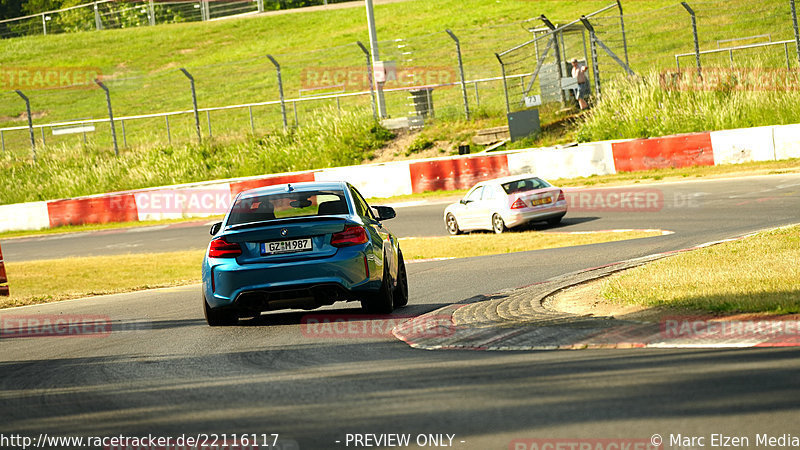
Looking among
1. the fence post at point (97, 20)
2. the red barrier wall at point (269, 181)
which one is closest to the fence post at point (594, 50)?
the red barrier wall at point (269, 181)

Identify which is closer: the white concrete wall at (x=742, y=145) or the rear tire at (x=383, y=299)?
the rear tire at (x=383, y=299)

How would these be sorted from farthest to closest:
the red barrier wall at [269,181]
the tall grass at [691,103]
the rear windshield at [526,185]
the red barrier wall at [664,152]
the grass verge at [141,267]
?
the red barrier wall at [269,181] < the tall grass at [691,103] < the red barrier wall at [664,152] < the rear windshield at [526,185] < the grass verge at [141,267]

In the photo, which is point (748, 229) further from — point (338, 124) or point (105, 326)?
point (338, 124)

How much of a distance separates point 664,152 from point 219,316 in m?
17.2

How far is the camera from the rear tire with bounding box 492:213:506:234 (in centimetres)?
2158

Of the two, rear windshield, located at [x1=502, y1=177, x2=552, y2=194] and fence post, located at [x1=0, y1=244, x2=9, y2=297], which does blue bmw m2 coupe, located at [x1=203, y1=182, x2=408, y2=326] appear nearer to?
fence post, located at [x1=0, y1=244, x2=9, y2=297]

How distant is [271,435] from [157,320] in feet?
23.0

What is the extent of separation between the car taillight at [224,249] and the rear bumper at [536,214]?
38.6 feet

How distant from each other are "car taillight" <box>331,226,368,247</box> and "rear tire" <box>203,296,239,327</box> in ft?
4.10

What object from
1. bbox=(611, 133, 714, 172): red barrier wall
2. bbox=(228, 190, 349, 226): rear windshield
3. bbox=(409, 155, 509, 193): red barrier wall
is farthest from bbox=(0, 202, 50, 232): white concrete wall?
bbox=(228, 190, 349, 226): rear windshield

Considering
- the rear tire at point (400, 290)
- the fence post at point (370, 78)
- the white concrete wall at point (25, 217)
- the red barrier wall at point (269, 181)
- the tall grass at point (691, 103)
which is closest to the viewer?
the rear tire at point (400, 290)

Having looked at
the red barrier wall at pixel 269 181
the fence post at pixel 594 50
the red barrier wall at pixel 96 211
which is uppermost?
the fence post at pixel 594 50

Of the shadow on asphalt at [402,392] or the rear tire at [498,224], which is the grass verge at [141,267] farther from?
the shadow on asphalt at [402,392]

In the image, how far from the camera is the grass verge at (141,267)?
57.2 feet
